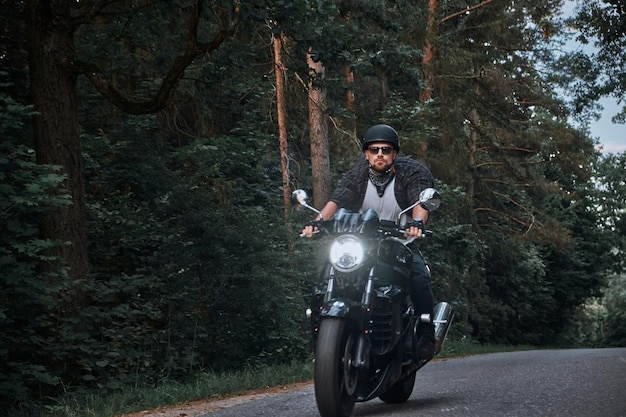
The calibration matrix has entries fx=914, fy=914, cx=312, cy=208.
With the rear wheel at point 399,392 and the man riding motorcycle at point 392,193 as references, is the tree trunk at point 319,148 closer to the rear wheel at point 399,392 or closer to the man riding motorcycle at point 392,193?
the rear wheel at point 399,392

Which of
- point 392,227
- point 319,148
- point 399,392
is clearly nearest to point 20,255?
point 399,392

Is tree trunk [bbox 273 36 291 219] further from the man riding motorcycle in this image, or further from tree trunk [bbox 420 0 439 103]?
the man riding motorcycle

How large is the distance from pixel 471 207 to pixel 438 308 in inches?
853

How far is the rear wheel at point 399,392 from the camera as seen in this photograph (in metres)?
7.56

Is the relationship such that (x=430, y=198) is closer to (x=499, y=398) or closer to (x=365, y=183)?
(x=365, y=183)

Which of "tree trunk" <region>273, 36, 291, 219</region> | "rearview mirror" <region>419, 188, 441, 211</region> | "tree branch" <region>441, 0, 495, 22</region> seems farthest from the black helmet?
Answer: "tree branch" <region>441, 0, 495, 22</region>

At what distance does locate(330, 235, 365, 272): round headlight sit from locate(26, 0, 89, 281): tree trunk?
17.6 feet

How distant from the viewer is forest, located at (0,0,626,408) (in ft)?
33.8

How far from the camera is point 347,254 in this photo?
6.25 m

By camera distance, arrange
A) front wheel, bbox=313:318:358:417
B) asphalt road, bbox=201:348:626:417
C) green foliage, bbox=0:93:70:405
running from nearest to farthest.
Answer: front wheel, bbox=313:318:358:417 → asphalt road, bbox=201:348:626:417 → green foliage, bbox=0:93:70:405

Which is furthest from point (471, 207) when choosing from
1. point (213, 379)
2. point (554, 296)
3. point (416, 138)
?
point (213, 379)

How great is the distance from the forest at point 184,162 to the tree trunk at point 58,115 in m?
0.02

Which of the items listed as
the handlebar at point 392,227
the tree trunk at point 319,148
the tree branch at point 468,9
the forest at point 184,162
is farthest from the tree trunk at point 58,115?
the tree branch at point 468,9

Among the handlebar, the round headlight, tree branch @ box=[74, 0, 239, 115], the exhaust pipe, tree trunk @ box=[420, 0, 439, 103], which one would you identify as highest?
tree trunk @ box=[420, 0, 439, 103]
